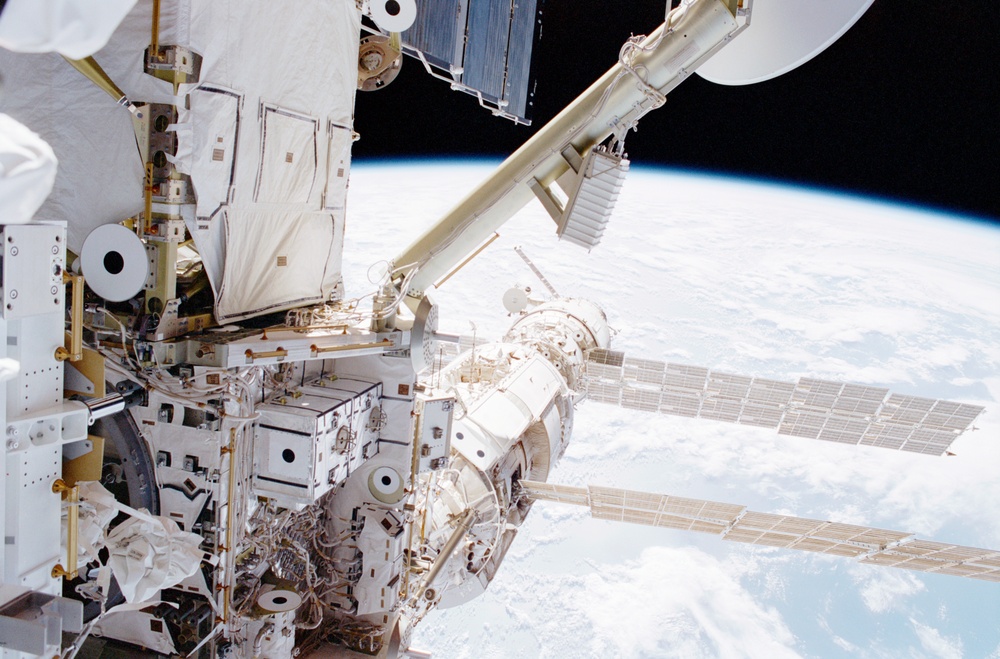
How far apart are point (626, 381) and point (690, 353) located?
20.7 m

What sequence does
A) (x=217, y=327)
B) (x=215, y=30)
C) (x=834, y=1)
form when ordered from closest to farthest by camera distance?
(x=215, y=30) → (x=217, y=327) → (x=834, y=1)

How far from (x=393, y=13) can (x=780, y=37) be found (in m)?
2.85

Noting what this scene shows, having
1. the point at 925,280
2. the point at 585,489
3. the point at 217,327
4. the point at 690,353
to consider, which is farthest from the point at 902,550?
the point at 925,280

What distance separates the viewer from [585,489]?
6.29m

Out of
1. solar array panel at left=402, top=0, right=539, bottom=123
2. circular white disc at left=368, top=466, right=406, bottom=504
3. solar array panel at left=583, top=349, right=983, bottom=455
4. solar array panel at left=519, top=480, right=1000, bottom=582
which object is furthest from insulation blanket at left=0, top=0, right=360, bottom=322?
solar array panel at left=583, top=349, right=983, bottom=455

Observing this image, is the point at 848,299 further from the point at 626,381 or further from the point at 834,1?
the point at 834,1

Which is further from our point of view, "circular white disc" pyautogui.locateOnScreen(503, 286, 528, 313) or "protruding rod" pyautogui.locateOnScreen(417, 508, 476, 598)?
"circular white disc" pyautogui.locateOnScreen(503, 286, 528, 313)

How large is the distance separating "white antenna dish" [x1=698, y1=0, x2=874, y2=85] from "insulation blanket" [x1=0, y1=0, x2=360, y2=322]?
2.90 m

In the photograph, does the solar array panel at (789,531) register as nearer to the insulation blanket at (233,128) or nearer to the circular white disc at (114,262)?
the insulation blanket at (233,128)

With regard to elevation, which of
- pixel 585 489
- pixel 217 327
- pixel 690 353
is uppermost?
pixel 217 327

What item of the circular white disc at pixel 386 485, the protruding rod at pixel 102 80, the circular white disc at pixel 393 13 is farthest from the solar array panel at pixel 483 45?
the circular white disc at pixel 386 485

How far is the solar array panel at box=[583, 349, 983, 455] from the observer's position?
767 centimetres

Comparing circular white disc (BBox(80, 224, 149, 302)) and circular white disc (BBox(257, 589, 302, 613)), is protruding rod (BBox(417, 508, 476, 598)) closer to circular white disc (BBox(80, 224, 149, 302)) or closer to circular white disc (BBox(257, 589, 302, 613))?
circular white disc (BBox(257, 589, 302, 613))

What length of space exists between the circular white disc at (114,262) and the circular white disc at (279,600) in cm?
224
